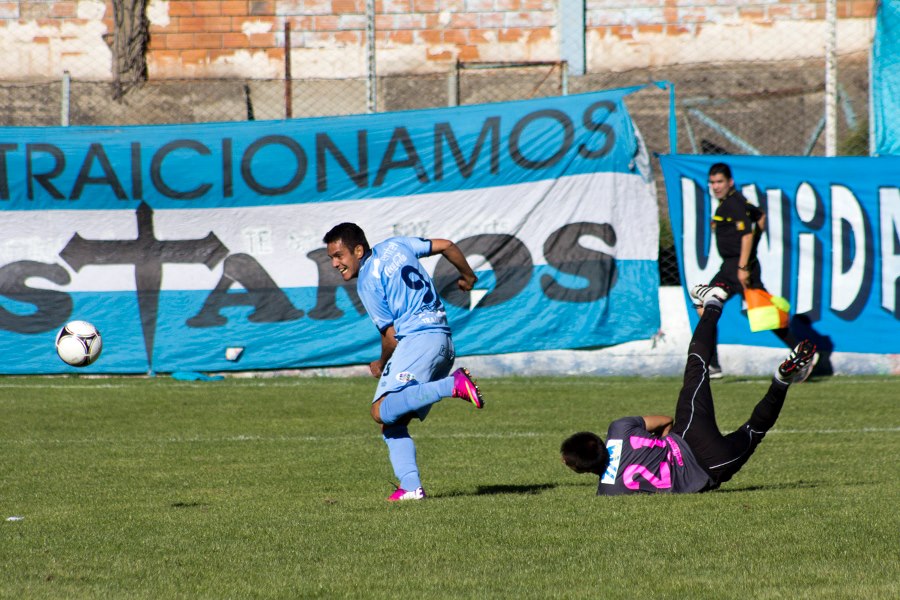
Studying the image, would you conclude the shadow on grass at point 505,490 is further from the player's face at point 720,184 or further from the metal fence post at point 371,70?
the metal fence post at point 371,70

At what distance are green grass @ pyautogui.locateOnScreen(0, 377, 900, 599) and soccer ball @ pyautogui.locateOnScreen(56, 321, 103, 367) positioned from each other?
0.74 meters

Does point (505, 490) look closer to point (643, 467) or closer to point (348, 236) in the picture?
point (643, 467)

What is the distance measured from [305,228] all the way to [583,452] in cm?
766

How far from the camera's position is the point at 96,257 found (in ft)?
45.0

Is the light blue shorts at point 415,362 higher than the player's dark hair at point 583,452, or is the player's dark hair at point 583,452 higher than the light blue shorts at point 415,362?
the light blue shorts at point 415,362

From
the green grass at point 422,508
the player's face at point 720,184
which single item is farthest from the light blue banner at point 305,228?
the green grass at point 422,508

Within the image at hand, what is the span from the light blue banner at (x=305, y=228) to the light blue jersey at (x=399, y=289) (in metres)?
6.29

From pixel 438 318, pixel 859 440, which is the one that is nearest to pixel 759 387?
pixel 859 440

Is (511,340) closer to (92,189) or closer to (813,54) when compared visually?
(92,189)

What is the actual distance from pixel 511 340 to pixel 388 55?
24.3 feet

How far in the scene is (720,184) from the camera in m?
12.5

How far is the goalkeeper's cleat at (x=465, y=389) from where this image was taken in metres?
6.64

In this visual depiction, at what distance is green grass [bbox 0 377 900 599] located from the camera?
4785 millimetres

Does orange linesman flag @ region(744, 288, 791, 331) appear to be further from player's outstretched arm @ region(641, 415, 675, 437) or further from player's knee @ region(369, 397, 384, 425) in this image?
player's knee @ region(369, 397, 384, 425)
